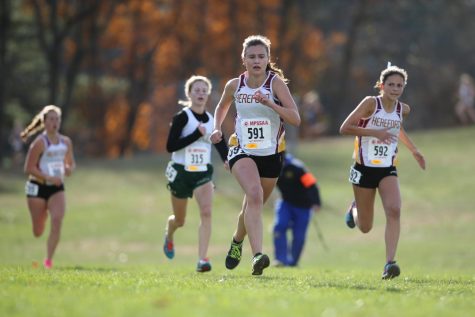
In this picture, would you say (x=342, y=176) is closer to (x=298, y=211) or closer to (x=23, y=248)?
(x=23, y=248)

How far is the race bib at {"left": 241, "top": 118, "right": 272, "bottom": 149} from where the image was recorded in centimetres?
1059

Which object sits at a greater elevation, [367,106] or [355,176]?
[367,106]

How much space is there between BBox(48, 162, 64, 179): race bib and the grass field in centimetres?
139

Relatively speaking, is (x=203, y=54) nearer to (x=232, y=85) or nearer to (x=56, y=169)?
(x=56, y=169)

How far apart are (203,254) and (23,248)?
13.1 meters

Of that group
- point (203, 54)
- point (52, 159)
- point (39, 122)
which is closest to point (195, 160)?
point (52, 159)

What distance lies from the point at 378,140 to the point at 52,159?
5.31 meters

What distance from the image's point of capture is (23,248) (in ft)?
80.3

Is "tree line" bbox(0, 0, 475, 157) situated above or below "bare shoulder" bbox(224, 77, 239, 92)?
above

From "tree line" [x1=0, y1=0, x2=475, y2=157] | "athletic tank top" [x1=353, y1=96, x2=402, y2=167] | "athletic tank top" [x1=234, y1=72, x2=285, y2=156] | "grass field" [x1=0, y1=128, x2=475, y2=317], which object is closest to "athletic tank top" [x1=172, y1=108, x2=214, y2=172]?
"grass field" [x1=0, y1=128, x2=475, y2=317]

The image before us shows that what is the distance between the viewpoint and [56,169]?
14172 mm

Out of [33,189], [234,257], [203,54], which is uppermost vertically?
[203,54]

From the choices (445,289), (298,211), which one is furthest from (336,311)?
(298,211)

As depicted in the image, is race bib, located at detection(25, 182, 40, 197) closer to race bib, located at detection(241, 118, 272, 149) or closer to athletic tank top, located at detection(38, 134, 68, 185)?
athletic tank top, located at detection(38, 134, 68, 185)
